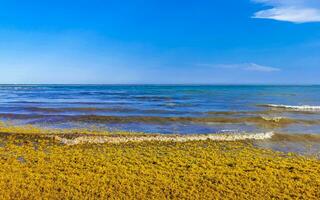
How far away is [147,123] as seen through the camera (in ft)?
73.6

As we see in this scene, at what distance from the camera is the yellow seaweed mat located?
831 centimetres

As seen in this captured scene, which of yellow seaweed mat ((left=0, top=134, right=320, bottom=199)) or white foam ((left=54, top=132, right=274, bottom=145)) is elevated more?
white foam ((left=54, top=132, right=274, bottom=145))

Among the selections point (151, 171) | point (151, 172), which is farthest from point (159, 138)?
point (151, 172)

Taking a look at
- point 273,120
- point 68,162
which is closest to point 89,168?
point 68,162

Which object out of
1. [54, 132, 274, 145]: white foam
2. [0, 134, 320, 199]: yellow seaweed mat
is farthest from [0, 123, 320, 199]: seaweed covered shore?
[54, 132, 274, 145]: white foam

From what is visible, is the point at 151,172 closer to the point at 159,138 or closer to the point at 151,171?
the point at 151,171

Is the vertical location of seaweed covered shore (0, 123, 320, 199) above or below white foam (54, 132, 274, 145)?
below

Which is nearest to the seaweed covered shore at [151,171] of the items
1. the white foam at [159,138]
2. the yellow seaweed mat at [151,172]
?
the yellow seaweed mat at [151,172]

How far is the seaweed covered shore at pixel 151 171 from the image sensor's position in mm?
Result: 8320

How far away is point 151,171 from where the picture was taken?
1009cm

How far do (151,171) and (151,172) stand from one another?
0.33 feet

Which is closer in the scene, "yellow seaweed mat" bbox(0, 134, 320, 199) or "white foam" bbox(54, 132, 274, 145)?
"yellow seaweed mat" bbox(0, 134, 320, 199)

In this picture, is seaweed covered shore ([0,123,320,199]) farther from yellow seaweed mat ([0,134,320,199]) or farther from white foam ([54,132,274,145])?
white foam ([54,132,274,145])

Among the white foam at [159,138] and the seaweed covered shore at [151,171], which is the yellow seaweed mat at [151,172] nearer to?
the seaweed covered shore at [151,171]
